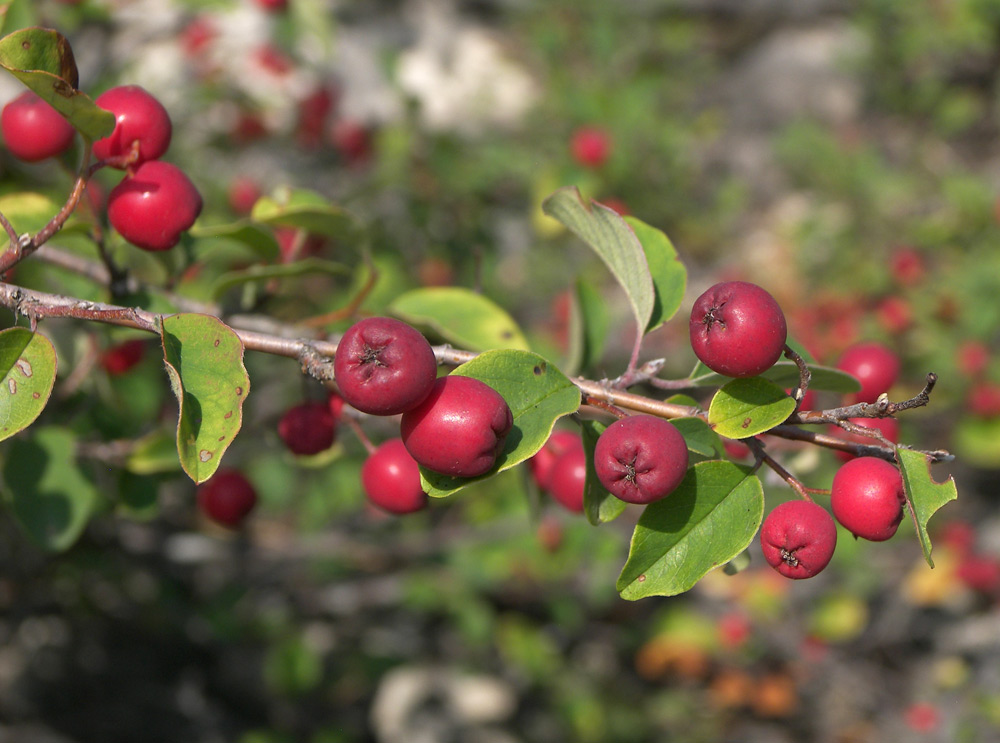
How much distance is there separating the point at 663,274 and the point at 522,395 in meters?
0.45

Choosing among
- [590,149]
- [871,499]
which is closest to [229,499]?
[871,499]

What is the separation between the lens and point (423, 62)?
6.66 metres

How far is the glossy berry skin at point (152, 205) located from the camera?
1.16 metres

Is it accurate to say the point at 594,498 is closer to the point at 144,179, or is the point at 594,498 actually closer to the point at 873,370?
the point at 873,370

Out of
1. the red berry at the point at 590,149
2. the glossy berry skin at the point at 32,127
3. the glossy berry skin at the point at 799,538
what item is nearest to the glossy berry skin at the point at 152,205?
the glossy berry skin at the point at 32,127

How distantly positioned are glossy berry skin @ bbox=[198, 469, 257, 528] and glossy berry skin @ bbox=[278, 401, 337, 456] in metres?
0.46

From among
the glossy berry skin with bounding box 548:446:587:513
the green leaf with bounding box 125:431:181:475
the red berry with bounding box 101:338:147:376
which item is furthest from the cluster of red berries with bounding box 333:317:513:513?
the red berry with bounding box 101:338:147:376

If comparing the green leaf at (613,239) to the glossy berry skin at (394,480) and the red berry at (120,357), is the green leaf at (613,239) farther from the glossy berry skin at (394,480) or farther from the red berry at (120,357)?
the red berry at (120,357)

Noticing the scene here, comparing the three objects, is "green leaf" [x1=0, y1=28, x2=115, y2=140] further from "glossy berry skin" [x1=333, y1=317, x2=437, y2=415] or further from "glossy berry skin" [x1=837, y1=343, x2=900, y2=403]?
"glossy berry skin" [x1=837, y1=343, x2=900, y2=403]

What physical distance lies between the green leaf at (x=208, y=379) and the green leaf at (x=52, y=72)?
12.7 inches

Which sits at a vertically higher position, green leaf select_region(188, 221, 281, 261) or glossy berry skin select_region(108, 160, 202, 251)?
Answer: glossy berry skin select_region(108, 160, 202, 251)

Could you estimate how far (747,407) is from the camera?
1022 mm

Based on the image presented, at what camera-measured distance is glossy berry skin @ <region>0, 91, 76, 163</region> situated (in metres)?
1.25

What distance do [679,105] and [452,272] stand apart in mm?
4036
